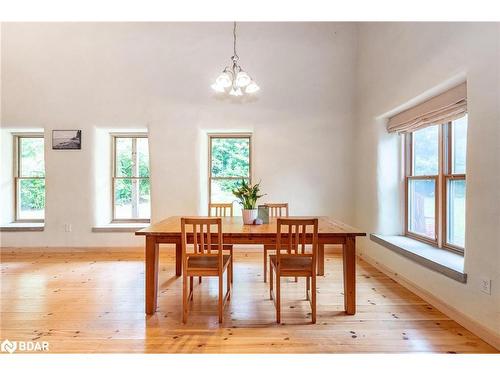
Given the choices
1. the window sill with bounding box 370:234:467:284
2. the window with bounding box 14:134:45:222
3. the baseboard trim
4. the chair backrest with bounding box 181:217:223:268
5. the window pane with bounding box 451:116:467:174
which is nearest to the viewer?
the baseboard trim

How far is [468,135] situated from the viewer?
209 centimetres

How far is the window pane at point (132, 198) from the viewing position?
4.61 m

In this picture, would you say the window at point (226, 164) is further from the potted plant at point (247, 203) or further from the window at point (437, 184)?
the window at point (437, 184)

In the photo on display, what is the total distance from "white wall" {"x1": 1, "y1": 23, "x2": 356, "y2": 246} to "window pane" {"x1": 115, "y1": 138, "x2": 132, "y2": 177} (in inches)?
14.4

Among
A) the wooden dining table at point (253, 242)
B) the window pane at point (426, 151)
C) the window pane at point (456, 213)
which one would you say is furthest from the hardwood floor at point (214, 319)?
the window pane at point (426, 151)


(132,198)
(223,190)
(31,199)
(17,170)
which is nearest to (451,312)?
(223,190)

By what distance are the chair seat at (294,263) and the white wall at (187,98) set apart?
2.00 metres

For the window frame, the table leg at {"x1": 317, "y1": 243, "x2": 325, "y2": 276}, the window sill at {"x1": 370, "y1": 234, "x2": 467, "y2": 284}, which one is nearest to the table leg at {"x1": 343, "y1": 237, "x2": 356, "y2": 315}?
the window sill at {"x1": 370, "y1": 234, "x2": 467, "y2": 284}

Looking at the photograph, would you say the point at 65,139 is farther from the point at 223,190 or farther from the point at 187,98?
the point at 223,190

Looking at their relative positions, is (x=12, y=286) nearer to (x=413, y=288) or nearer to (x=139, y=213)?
(x=139, y=213)

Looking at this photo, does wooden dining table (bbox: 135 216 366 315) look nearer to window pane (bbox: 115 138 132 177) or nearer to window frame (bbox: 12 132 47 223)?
window pane (bbox: 115 138 132 177)

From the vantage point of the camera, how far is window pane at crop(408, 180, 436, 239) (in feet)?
9.72

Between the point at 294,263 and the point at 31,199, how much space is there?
184 inches
